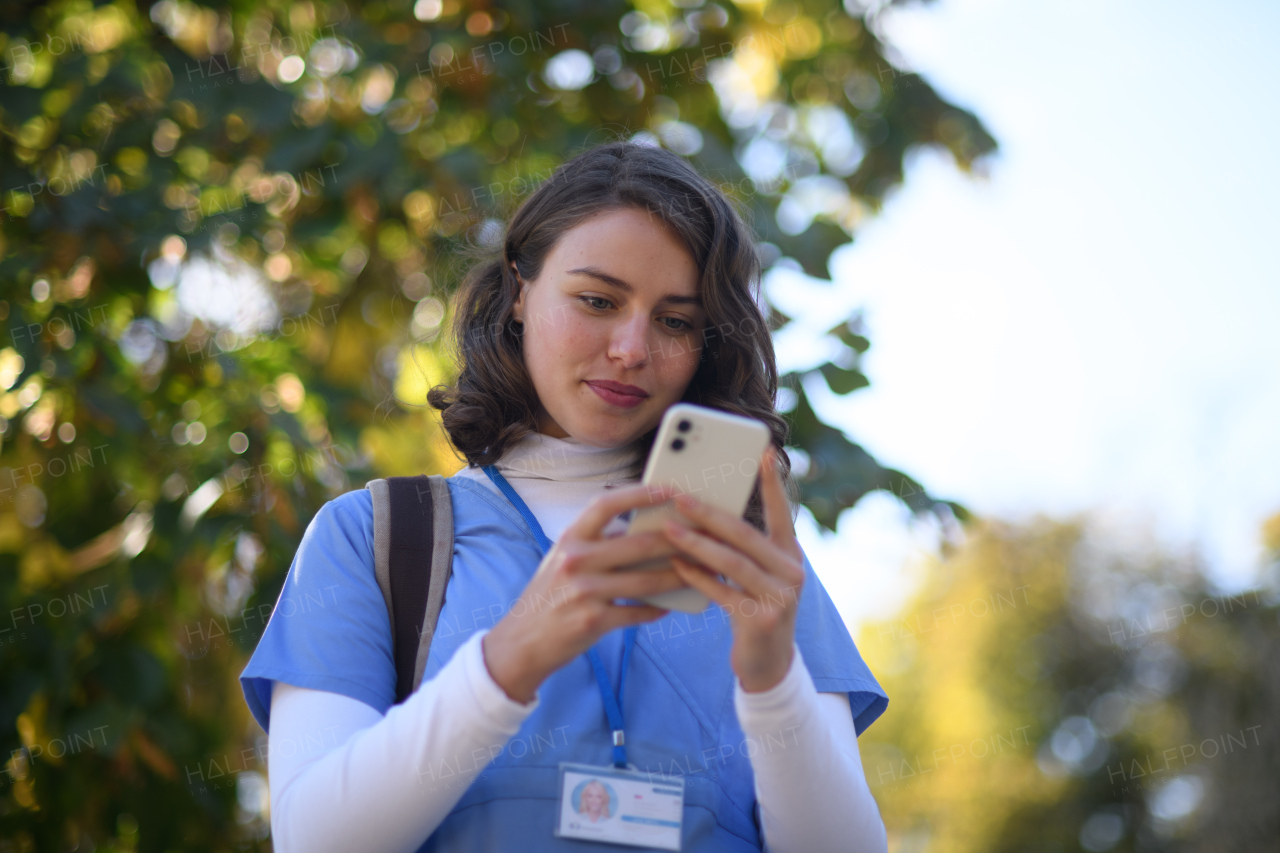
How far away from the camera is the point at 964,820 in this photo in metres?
15.4

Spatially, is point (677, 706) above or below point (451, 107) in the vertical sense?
below

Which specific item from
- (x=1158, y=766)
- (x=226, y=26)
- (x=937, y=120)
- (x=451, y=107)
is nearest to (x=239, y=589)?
(x=451, y=107)

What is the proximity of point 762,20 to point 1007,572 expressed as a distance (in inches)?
572

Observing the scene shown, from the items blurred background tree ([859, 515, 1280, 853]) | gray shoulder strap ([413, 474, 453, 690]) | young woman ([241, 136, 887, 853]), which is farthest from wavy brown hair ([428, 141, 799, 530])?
blurred background tree ([859, 515, 1280, 853])

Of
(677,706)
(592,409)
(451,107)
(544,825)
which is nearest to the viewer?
(544,825)

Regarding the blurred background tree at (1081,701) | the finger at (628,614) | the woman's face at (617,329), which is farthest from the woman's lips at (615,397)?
the blurred background tree at (1081,701)

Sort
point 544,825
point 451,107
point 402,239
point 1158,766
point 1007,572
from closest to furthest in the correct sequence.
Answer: point 544,825, point 451,107, point 402,239, point 1158,766, point 1007,572

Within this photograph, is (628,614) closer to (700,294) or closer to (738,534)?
(738,534)

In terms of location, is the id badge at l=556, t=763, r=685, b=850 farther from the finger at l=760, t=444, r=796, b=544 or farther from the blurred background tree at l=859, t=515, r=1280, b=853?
the blurred background tree at l=859, t=515, r=1280, b=853

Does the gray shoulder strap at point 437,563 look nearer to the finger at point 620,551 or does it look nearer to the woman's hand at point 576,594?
the woman's hand at point 576,594

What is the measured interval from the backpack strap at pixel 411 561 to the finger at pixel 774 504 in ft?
1.82

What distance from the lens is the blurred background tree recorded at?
1334cm

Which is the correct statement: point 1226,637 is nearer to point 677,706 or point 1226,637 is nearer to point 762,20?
point 762,20

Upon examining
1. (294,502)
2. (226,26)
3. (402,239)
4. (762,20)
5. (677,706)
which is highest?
(762,20)
